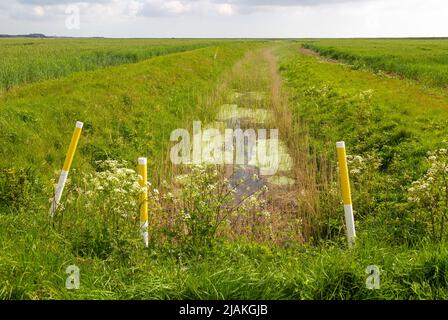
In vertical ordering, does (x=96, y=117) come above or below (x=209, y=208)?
above

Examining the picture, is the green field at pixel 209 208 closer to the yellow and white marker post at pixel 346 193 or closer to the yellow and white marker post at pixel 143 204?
the yellow and white marker post at pixel 143 204

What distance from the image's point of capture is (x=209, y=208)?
5598 millimetres

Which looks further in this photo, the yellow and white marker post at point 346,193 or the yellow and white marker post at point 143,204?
the yellow and white marker post at point 346,193

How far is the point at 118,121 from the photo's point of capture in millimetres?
13969

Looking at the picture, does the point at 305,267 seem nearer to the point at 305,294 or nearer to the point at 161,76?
the point at 305,294

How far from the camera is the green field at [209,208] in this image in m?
4.36

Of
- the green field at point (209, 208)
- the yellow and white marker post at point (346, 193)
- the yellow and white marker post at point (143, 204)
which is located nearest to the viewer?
the green field at point (209, 208)

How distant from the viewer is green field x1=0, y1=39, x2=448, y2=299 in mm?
4355

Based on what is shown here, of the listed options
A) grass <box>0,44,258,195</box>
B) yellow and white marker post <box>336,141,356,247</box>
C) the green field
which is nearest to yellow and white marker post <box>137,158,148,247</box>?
the green field

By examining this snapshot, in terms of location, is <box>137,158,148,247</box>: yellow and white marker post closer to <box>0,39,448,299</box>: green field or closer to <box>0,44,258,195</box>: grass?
<box>0,39,448,299</box>: green field

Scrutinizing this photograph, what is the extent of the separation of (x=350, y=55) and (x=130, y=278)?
147ft

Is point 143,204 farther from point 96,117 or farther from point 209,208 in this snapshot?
point 96,117

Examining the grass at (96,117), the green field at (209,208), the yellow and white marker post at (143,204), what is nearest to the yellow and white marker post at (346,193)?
the green field at (209,208)

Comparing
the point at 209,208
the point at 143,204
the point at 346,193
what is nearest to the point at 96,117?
the point at 143,204
